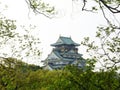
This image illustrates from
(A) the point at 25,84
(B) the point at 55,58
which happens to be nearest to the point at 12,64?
(A) the point at 25,84

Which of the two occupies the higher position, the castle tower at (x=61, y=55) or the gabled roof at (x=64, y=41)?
the gabled roof at (x=64, y=41)

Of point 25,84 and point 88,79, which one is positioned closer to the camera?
point 88,79

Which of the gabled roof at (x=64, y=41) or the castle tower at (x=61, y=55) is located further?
the gabled roof at (x=64, y=41)

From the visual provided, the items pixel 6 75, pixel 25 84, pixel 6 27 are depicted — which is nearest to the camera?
pixel 6 75

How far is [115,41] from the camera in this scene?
38.6ft

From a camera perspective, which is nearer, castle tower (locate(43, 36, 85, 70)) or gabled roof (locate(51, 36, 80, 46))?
castle tower (locate(43, 36, 85, 70))

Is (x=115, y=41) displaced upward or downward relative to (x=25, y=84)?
upward

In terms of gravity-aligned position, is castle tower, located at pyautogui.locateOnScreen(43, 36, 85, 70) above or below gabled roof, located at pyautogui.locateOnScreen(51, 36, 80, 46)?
below

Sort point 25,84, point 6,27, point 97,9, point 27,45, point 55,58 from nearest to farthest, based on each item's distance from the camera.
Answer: point 97,9 → point 6,27 → point 27,45 → point 25,84 → point 55,58

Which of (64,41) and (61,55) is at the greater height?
(64,41)

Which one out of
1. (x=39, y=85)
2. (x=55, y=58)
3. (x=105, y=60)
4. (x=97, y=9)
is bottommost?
(x=55, y=58)

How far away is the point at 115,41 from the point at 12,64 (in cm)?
343

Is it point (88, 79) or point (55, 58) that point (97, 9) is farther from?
point (55, 58)

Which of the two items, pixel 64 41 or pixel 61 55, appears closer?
pixel 61 55
